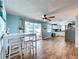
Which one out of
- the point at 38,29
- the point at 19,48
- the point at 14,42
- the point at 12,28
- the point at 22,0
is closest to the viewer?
the point at 14,42

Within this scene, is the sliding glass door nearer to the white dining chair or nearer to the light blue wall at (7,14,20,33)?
the light blue wall at (7,14,20,33)

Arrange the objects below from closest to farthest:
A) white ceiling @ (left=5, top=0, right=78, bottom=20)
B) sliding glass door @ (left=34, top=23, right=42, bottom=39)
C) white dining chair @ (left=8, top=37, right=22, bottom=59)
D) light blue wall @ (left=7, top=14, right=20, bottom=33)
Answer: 1. white dining chair @ (left=8, top=37, right=22, bottom=59)
2. white ceiling @ (left=5, top=0, right=78, bottom=20)
3. light blue wall @ (left=7, top=14, right=20, bottom=33)
4. sliding glass door @ (left=34, top=23, right=42, bottom=39)

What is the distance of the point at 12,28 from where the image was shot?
336 inches

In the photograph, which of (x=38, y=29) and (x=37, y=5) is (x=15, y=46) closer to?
(x=37, y=5)

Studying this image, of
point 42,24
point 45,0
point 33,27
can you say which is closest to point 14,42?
point 45,0

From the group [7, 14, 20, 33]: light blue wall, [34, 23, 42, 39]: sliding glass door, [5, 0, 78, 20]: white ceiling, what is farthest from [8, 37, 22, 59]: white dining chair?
[34, 23, 42, 39]: sliding glass door

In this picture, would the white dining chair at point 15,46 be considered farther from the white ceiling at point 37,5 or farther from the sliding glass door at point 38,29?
the sliding glass door at point 38,29

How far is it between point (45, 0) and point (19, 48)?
2.20m

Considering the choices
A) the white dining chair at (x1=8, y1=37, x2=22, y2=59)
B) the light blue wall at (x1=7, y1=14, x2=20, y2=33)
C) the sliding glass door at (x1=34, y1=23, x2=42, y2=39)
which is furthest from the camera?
the sliding glass door at (x1=34, y1=23, x2=42, y2=39)

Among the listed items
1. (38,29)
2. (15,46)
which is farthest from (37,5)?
(38,29)

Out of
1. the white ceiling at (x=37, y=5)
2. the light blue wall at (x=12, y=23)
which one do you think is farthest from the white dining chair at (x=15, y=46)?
the light blue wall at (x=12, y=23)

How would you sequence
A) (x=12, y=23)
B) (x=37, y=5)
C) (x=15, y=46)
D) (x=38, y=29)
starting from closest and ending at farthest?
1. (x=15, y=46)
2. (x=37, y=5)
3. (x=12, y=23)
4. (x=38, y=29)

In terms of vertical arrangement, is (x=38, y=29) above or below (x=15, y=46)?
above

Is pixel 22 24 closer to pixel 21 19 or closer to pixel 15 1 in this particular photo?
pixel 21 19
